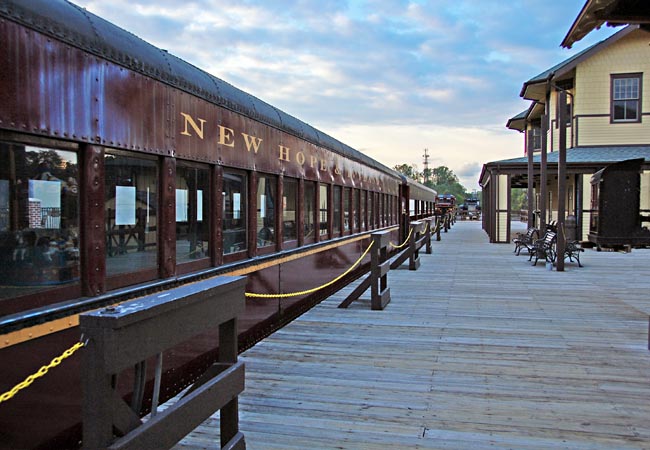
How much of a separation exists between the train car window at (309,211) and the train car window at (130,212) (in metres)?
3.60

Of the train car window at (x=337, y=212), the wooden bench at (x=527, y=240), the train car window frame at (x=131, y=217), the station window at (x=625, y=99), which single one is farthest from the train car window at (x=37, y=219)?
the station window at (x=625, y=99)

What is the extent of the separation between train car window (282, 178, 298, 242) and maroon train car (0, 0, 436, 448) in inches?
25.0

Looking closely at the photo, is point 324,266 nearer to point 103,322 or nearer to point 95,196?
point 95,196

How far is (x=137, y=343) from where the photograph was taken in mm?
2201

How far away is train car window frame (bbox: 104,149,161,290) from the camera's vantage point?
3.38m

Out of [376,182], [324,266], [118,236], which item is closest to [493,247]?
[376,182]

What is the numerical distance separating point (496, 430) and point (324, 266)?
4.87m

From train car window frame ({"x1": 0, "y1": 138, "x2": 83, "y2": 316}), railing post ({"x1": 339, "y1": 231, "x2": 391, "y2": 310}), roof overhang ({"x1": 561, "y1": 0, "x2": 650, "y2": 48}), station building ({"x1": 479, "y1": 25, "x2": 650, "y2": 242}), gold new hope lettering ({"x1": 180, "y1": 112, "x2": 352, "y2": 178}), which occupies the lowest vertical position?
railing post ({"x1": 339, "y1": 231, "x2": 391, "y2": 310})

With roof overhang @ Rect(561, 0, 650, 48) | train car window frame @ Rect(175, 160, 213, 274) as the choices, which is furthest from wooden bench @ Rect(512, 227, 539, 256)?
train car window frame @ Rect(175, 160, 213, 274)

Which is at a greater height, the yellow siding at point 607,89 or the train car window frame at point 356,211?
the yellow siding at point 607,89

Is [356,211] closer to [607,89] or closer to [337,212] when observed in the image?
[337,212]

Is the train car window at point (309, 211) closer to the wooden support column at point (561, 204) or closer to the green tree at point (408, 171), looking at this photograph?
the wooden support column at point (561, 204)

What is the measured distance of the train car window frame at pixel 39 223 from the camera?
2.64 metres

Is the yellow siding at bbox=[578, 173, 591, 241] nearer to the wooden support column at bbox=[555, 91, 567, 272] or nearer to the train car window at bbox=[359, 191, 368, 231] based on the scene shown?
the wooden support column at bbox=[555, 91, 567, 272]
